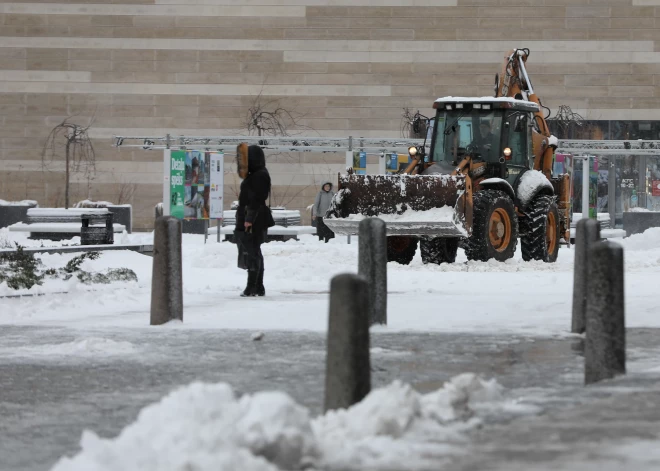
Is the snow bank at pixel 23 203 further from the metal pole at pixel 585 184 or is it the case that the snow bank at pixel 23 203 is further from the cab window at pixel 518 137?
the cab window at pixel 518 137

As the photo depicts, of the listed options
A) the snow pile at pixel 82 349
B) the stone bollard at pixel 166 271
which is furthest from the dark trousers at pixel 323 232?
the snow pile at pixel 82 349

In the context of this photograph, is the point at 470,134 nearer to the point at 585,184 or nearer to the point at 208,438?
the point at 585,184

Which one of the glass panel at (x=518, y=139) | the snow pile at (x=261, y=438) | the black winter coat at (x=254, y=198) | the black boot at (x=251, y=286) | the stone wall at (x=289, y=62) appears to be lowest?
the black boot at (x=251, y=286)

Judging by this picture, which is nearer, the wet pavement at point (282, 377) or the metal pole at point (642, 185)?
the wet pavement at point (282, 377)

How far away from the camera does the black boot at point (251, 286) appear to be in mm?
16297

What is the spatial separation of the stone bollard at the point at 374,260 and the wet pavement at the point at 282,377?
572 mm

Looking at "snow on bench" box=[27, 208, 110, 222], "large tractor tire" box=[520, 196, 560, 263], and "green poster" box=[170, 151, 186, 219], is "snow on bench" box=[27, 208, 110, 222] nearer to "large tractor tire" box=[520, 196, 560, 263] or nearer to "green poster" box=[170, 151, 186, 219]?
"green poster" box=[170, 151, 186, 219]

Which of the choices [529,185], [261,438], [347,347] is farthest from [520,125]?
[261,438]

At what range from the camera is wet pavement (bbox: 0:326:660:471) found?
21.5 ft

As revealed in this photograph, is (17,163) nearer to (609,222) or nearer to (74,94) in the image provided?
(74,94)

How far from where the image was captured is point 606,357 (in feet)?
27.5

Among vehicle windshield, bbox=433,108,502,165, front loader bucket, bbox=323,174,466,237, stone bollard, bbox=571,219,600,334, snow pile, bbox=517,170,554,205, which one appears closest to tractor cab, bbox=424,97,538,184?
vehicle windshield, bbox=433,108,502,165

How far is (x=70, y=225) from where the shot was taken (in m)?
35.0

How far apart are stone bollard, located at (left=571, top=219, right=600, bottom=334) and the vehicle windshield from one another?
40.1ft
